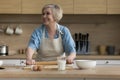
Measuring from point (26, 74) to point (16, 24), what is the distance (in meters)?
2.49

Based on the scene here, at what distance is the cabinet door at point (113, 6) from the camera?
3.95 metres

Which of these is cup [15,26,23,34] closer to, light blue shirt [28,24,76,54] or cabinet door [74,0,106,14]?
cabinet door [74,0,106,14]

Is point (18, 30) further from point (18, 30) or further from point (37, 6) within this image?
point (37, 6)

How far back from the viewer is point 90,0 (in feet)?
13.1

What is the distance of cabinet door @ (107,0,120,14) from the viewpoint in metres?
3.95

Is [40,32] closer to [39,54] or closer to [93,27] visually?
[39,54]

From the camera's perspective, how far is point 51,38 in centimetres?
261

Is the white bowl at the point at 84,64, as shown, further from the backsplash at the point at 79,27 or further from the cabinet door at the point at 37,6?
the backsplash at the point at 79,27

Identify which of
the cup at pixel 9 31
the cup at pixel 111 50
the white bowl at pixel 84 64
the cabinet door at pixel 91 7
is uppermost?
the cabinet door at pixel 91 7

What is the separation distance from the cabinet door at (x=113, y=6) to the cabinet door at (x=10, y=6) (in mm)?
1226

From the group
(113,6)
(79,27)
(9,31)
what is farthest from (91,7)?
(9,31)

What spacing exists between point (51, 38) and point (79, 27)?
5.71 feet

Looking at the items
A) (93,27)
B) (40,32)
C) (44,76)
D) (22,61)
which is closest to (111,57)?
(93,27)

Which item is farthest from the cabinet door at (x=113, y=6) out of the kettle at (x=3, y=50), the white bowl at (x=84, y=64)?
the white bowl at (x=84, y=64)
